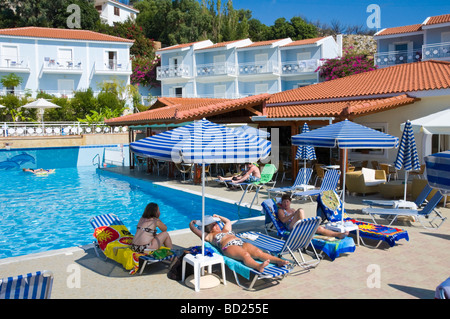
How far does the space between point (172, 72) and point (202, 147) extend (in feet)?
132

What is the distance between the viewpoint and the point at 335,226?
24.1ft

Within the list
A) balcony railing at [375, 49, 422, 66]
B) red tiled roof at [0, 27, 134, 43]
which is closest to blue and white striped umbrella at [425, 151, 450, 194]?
balcony railing at [375, 49, 422, 66]

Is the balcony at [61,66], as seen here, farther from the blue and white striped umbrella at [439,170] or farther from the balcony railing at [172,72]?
the blue and white striped umbrella at [439,170]

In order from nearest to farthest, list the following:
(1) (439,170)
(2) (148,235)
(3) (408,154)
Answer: (1) (439,170)
(2) (148,235)
(3) (408,154)

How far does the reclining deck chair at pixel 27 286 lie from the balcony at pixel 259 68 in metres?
37.7

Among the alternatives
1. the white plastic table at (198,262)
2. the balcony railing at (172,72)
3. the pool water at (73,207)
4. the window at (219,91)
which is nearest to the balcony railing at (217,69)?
the balcony railing at (172,72)

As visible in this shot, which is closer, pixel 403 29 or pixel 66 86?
pixel 403 29

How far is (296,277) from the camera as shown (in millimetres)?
5805

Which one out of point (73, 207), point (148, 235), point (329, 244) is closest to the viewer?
point (148, 235)

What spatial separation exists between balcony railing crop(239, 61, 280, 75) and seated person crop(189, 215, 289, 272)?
3489 centimetres

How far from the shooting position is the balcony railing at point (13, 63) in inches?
1449

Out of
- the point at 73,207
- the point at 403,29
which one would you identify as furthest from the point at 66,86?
the point at 403,29

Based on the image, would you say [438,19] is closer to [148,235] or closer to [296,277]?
[296,277]
